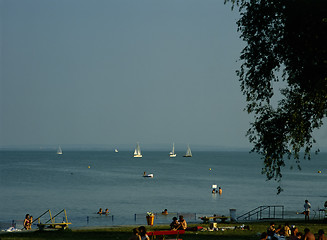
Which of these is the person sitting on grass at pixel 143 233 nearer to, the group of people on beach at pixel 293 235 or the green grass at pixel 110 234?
the group of people on beach at pixel 293 235

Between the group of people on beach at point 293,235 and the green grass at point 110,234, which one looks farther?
the green grass at point 110,234

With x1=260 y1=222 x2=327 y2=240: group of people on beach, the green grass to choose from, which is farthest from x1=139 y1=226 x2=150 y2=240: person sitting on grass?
the green grass

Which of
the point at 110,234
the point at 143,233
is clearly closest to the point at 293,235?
the point at 143,233

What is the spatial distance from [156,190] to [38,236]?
89.8 meters

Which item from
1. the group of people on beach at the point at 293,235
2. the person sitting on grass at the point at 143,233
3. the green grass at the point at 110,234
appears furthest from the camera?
the green grass at the point at 110,234

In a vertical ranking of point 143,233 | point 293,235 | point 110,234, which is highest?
point 143,233

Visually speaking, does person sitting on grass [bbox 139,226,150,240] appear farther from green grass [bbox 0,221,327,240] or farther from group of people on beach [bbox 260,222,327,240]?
green grass [bbox 0,221,327,240]

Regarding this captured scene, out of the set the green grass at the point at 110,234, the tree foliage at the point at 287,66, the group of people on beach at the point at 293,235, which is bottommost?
the green grass at the point at 110,234

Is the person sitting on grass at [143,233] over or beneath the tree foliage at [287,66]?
beneath

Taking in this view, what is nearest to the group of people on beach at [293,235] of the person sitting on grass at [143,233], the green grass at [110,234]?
the green grass at [110,234]

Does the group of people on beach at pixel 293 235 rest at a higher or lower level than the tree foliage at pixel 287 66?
lower

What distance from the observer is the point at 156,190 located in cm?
11619

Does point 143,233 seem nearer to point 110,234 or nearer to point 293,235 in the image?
point 293,235

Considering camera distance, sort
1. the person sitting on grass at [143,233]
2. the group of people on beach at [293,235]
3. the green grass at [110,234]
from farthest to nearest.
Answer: the green grass at [110,234], the group of people on beach at [293,235], the person sitting on grass at [143,233]
